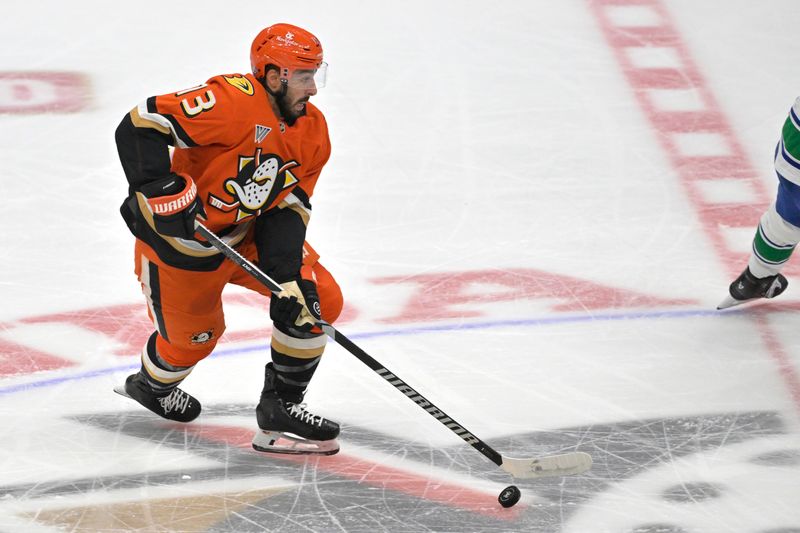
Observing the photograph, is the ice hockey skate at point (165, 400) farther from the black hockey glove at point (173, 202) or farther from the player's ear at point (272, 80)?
the player's ear at point (272, 80)

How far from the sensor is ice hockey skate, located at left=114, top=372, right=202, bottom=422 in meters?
3.64

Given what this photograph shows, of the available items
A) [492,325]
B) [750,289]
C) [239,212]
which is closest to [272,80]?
[239,212]

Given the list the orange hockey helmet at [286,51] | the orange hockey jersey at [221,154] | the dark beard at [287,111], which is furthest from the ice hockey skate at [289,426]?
the orange hockey helmet at [286,51]

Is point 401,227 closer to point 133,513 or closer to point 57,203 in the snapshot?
point 57,203

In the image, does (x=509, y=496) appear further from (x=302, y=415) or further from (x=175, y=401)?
(x=175, y=401)

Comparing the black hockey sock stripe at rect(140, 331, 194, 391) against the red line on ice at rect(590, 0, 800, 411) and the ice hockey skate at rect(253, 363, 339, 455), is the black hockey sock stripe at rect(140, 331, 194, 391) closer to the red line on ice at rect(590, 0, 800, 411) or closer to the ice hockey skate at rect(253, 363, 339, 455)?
the ice hockey skate at rect(253, 363, 339, 455)

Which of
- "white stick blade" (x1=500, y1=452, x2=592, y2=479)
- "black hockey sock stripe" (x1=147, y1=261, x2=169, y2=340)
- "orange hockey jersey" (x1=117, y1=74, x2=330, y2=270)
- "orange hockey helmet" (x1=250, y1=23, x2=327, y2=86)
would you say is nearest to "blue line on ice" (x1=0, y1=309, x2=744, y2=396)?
"black hockey sock stripe" (x1=147, y1=261, x2=169, y2=340)

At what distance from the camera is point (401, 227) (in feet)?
15.4

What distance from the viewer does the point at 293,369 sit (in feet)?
11.5

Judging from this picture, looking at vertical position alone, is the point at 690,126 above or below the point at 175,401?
below

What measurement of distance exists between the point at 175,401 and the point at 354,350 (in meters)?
0.66

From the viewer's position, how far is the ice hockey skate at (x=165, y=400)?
3.64 meters

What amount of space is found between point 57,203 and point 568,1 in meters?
2.72

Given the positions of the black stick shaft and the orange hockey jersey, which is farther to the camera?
the black stick shaft
